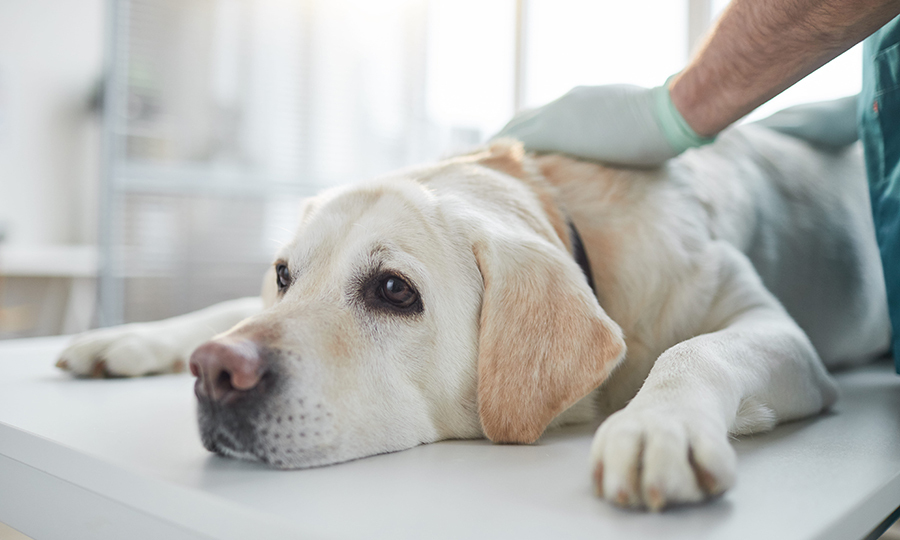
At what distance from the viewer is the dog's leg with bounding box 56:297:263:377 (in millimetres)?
1423

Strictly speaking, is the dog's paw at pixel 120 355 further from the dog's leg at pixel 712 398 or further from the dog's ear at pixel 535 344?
the dog's leg at pixel 712 398

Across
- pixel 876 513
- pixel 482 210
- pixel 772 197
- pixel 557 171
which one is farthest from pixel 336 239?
pixel 772 197

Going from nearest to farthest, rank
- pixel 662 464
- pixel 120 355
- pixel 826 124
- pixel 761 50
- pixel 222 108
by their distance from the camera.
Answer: pixel 662 464 → pixel 761 50 → pixel 120 355 → pixel 826 124 → pixel 222 108

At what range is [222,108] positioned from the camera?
4848 mm

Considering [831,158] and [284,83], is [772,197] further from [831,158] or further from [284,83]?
[284,83]

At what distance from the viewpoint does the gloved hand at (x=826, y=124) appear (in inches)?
80.5

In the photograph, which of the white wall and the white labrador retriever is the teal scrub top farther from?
the white wall

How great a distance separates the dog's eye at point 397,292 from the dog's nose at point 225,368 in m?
0.28

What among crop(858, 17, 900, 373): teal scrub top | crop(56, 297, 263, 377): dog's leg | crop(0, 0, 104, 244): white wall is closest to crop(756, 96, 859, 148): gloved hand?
crop(858, 17, 900, 373): teal scrub top

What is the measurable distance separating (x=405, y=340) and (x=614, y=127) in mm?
807

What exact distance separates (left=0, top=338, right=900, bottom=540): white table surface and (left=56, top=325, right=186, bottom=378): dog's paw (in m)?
0.31

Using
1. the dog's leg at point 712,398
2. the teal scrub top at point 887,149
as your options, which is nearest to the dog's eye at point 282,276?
the dog's leg at point 712,398

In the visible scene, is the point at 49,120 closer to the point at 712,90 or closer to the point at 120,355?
the point at 120,355

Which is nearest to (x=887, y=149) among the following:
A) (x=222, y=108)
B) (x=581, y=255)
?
(x=581, y=255)
